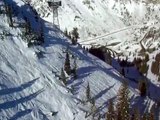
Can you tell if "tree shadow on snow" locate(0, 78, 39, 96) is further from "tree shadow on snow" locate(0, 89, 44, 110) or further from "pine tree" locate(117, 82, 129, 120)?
"pine tree" locate(117, 82, 129, 120)

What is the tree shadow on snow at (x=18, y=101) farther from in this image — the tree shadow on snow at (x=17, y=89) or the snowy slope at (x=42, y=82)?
the tree shadow on snow at (x=17, y=89)

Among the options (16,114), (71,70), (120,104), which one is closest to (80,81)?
(71,70)

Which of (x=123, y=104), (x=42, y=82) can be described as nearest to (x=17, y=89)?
(x=42, y=82)

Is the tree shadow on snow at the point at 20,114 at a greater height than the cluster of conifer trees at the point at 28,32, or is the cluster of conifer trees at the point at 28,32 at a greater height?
the cluster of conifer trees at the point at 28,32

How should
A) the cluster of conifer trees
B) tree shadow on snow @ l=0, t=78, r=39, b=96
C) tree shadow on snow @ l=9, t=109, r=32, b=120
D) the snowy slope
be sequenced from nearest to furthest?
tree shadow on snow @ l=9, t=109, r=32, b=120 → the snowy slope → tree shadow on snow @ l=0, t=78, r=39, b=96 → the cluster of conifer trees

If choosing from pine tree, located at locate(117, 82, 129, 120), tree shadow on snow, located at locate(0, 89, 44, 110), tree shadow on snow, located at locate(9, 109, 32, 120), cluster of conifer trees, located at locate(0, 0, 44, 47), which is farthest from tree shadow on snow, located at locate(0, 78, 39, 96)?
pine tree, located at locate(117, 82, 129, 120)

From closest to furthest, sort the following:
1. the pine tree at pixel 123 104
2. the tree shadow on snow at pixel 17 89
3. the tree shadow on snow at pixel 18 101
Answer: the tree shadow on snow at pixel 18 101 → the tree shadow on snow at pixel 17 89 → the pine tree at pixel 123 104

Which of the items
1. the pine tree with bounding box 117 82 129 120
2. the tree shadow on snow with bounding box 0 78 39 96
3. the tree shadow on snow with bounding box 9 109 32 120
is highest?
the tree shadow on snow with bounding box 0 78 39 96

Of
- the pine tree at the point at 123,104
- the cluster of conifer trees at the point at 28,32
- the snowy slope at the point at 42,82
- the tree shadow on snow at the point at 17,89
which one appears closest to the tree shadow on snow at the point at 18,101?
the snowy slope at the point at 42,82

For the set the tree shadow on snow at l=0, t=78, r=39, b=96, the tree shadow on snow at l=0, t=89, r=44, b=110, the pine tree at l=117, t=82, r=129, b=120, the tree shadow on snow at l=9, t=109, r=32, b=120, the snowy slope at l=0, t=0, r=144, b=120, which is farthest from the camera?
the pine tree at l=117, t=82, r=129, b=120

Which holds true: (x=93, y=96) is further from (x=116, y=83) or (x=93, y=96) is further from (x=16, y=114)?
(x=16, y=114)
